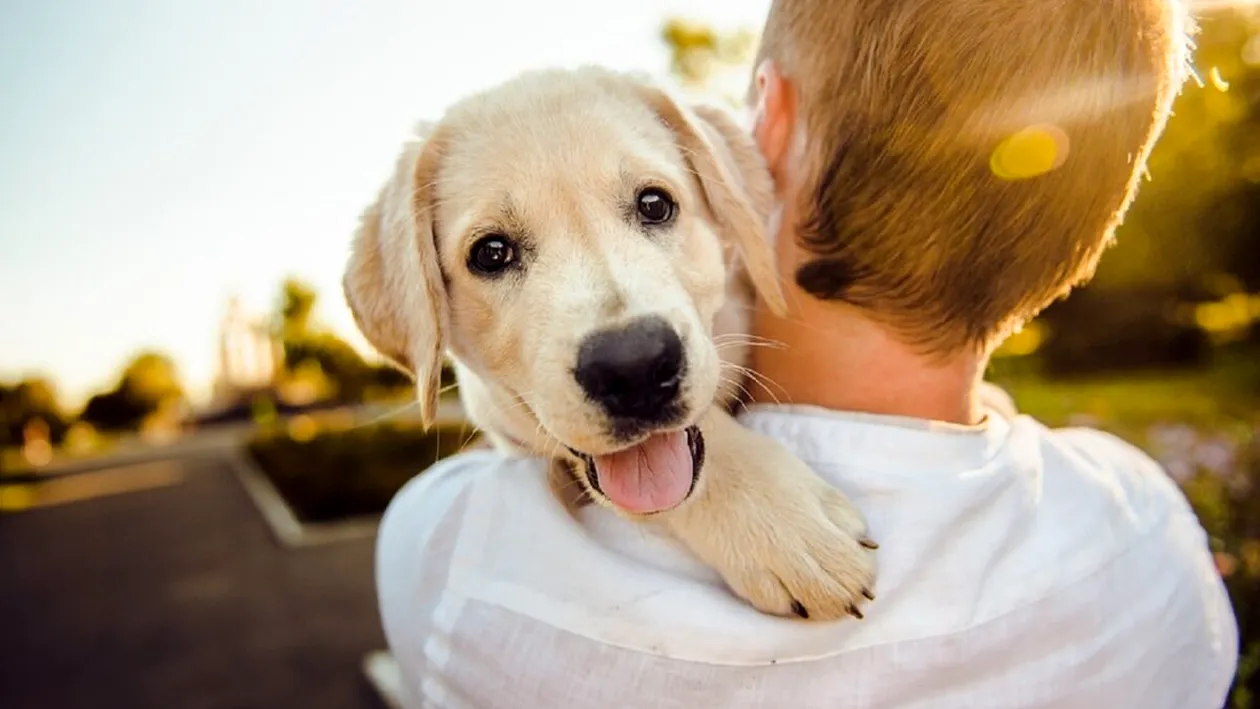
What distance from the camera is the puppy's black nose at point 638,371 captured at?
6.75 feet

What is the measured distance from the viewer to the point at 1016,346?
24.8 feet

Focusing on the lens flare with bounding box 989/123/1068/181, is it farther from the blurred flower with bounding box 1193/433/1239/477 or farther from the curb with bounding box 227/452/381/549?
the curb with bounding box 227/452/381/549

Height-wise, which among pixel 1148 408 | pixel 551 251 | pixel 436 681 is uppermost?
pixel 551 251

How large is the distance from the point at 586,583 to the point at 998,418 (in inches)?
43.2

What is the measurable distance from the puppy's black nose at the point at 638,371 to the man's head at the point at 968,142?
0.40m

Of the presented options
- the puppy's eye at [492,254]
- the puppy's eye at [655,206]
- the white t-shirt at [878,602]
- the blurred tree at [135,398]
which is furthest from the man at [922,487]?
the blurred tree at [135,398]

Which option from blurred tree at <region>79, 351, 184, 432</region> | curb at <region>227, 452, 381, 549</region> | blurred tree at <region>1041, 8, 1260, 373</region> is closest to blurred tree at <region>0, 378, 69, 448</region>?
blurred tree at <region>79, 351, 184, 432</region>

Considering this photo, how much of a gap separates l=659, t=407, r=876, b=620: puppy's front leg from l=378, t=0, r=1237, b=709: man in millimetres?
51

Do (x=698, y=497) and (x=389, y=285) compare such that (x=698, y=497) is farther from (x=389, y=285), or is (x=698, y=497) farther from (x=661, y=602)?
(x=389, y=285)

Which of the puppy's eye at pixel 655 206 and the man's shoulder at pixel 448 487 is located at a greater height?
the puppy's eye at pixel 655 206

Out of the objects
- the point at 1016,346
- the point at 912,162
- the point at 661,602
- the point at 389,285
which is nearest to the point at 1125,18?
the point at 912,162

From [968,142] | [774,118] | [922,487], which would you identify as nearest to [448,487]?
Answer: [922,487]

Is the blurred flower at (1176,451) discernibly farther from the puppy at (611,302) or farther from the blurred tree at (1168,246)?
the blurred tree at (1168,246)

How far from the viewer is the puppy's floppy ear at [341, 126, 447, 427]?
255 centimetres
